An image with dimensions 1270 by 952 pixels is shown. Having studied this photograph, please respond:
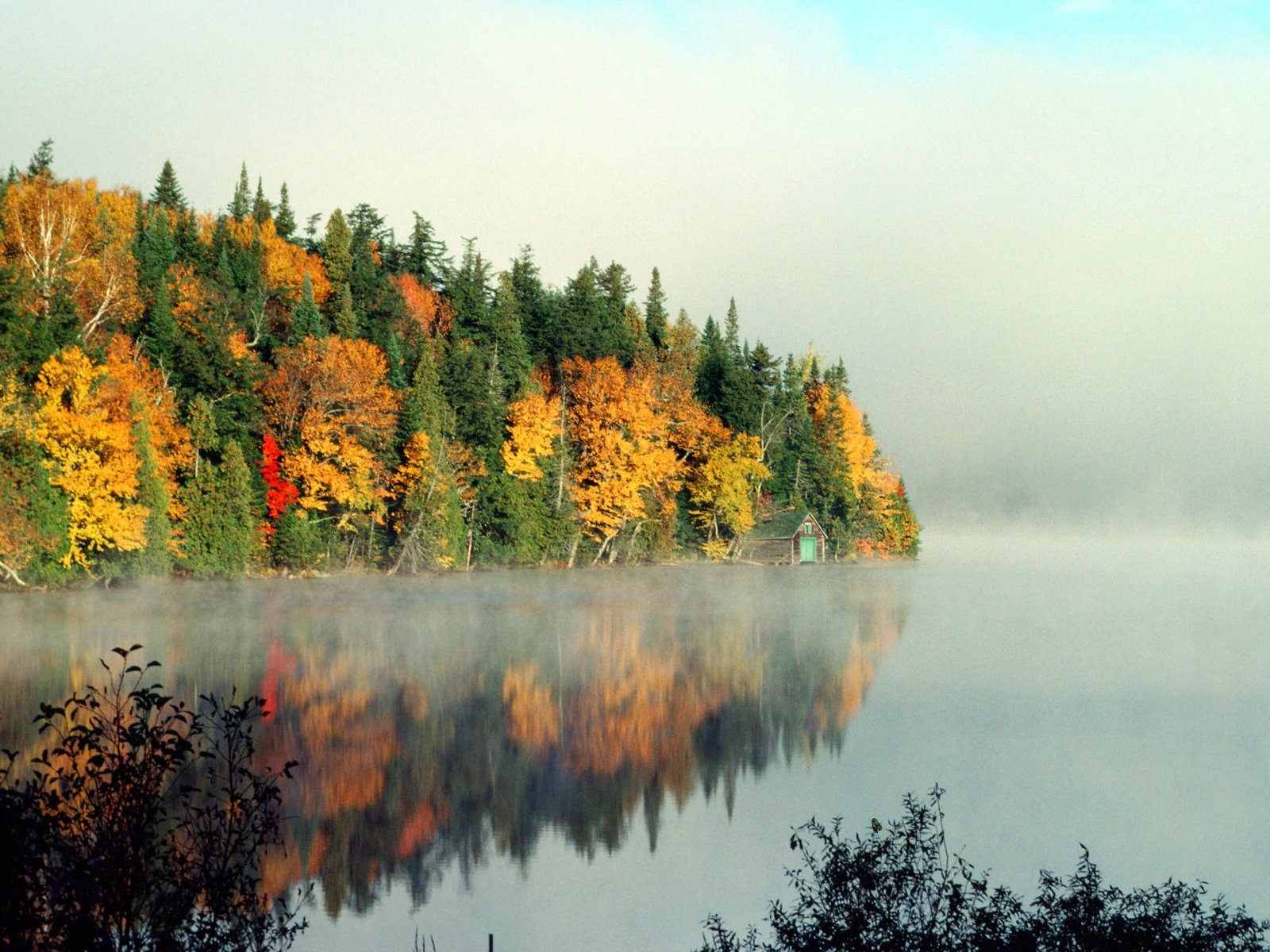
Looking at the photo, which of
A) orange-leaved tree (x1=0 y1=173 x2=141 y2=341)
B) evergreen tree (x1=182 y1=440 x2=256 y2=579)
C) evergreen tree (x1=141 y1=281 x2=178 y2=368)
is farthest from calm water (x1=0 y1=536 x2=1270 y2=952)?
orange-leaved tree (x1=0 y1=173 x2=141 y2=341)

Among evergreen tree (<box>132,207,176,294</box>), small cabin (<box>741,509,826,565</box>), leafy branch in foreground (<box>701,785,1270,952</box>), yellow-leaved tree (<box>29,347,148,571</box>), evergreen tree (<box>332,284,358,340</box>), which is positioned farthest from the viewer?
small cabin (<box>741,509,826,565</box>)

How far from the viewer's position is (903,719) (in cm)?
2356

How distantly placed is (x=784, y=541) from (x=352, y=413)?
35.4 meters

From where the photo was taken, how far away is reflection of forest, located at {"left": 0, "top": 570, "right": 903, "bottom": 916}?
1486cm

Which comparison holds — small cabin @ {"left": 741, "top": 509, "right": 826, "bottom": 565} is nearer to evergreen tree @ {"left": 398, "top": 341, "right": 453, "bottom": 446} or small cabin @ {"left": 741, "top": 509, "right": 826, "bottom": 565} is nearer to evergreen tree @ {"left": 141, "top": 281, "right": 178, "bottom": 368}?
evergreen tree @ {"left": 398, "top": 341, "right": 453, "bottom": 446}

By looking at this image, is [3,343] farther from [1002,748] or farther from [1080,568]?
[1080,568]

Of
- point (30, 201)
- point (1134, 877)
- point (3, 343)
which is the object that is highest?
point (30, 201)

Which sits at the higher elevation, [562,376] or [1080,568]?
[562,376]

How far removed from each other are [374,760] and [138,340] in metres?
43.4

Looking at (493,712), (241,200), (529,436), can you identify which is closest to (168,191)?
(241,200)

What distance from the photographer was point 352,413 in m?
59.7

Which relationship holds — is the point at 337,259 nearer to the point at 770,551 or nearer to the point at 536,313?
the point at 536,313

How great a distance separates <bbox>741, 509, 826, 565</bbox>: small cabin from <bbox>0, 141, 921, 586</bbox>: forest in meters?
1.16

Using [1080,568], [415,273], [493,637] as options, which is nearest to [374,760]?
[493,637]
